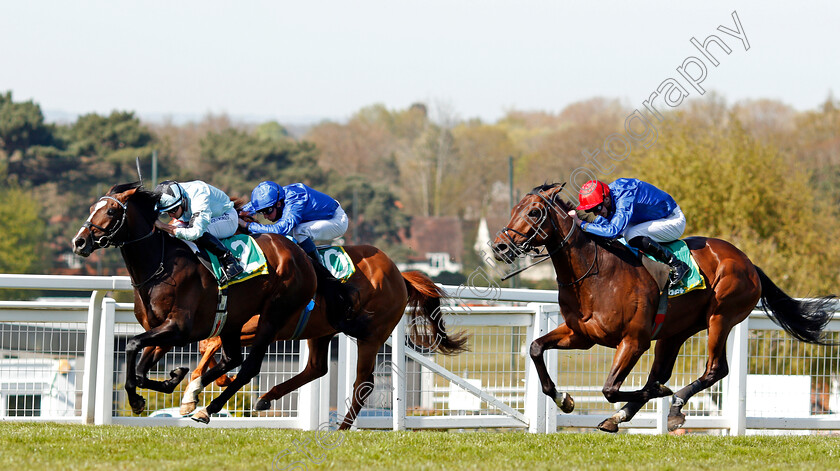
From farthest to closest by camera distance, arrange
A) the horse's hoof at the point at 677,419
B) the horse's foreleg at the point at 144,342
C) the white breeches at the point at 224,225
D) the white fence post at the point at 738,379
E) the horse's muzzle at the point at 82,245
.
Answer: the white fence post at the point at 738,379 < the horse's hoof at the point at 677,419 < the white breeches at the point at 224,225 < the horse's foreleg at the point at 144,342 < the horse's muzzle at the point at 82,245

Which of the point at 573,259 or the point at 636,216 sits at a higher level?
the point at 636,216

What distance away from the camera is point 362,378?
793 centimetres

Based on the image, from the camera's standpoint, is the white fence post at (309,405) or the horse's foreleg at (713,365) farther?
the white fence post at (309,405)

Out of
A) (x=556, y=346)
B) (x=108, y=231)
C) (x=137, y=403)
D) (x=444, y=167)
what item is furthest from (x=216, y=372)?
(x=444, y=167)

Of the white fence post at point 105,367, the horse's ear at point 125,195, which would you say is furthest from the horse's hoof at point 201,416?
the horse's ear at point 125,195

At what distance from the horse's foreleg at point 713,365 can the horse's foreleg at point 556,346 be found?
2.88ft

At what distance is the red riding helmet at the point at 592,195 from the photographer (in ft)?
23.2

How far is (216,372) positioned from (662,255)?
318cm

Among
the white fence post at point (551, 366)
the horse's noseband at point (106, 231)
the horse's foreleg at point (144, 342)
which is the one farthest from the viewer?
the white fence post at point (551, 366)

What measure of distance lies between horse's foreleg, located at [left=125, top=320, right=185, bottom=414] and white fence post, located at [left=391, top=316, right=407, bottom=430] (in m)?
2.31

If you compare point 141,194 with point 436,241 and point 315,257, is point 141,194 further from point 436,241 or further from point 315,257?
point 436,241

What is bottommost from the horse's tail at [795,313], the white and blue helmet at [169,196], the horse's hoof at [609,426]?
the horse's hoof at [609,426]

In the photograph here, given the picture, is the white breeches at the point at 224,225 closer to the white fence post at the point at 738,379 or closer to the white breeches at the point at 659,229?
the white breeches at the point at 659,229

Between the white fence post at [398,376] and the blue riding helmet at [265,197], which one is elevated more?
the blue riding helmet at [265,197]
